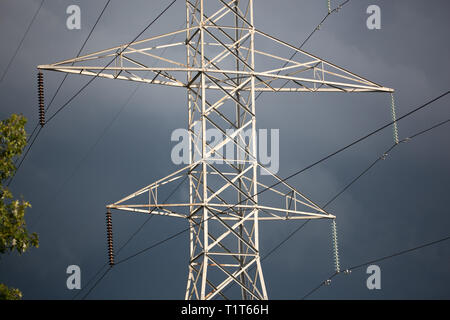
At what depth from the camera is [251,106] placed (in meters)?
29.9

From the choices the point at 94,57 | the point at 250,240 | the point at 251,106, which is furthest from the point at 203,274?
the point at 94,57

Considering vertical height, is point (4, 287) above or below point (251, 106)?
below

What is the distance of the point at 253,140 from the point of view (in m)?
28.8

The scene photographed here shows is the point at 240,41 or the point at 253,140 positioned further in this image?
the point at 240,41

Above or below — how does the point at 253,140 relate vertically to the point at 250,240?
above

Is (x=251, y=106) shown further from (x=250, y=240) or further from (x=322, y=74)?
(x=250, y=240)
